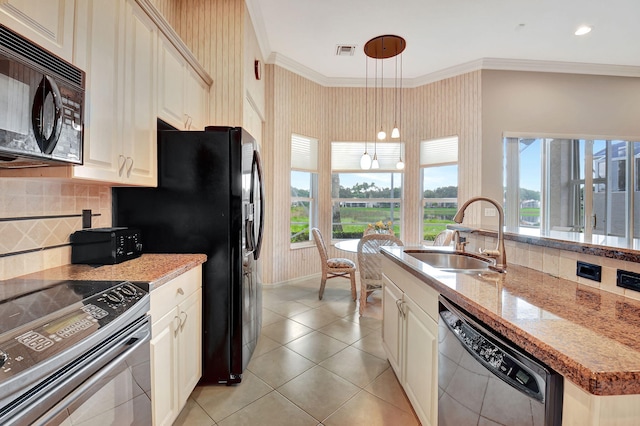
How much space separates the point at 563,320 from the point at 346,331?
2195 mm

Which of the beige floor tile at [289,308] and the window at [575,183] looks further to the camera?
the window at [575,183]

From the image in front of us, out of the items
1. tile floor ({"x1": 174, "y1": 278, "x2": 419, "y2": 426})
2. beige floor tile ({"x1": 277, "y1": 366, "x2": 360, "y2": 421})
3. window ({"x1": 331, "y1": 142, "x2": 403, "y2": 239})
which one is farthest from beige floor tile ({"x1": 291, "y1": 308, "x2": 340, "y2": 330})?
window ({"x1": 331, "y1": 142, "x2": 403, "y2": 239})

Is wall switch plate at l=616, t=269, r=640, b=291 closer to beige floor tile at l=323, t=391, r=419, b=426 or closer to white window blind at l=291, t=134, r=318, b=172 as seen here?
beige floor tile at l=323, t=391, r=419, b=426

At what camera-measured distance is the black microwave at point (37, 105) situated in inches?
37.2

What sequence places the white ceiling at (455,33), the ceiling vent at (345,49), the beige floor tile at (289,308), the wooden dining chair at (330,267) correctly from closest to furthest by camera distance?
the white ceiling at (455,33), the beige floor tile at (289,308), the wooden dining chair at (330,267), the ceiling vent at (345,49)

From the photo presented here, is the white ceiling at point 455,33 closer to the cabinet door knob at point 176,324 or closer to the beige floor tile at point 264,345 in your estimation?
the cabinet door knob at point 176,324

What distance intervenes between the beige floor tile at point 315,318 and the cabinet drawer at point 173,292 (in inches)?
58.1

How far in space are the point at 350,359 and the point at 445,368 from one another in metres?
1.26

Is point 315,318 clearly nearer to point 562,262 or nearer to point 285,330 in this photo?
point 285,330

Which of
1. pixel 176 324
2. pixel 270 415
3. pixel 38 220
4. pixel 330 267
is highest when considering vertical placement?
pixel 38 220

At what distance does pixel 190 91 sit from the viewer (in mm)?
2451

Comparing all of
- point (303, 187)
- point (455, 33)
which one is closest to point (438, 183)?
point (455, 33)

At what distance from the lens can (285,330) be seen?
9.37 feet

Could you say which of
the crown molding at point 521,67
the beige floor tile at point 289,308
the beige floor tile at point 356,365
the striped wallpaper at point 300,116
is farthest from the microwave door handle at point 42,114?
the crown molding at point 521,67
